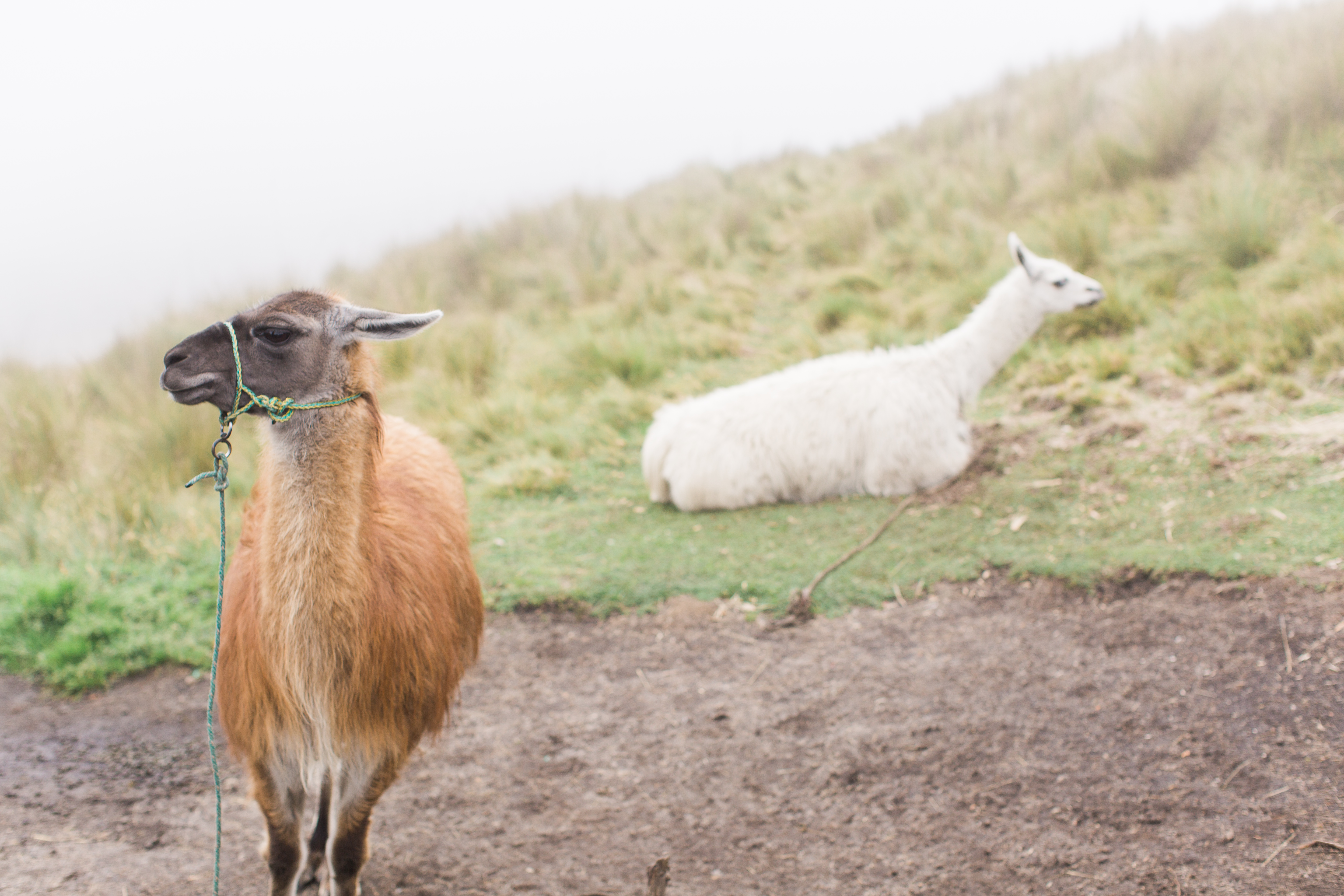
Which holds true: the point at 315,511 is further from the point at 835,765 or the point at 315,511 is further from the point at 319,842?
the point at 835,765

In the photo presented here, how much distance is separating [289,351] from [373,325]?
0.21 meters

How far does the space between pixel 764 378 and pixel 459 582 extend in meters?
3.37

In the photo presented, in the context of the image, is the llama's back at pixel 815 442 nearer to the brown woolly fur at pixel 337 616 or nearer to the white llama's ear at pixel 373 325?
the brown woolly fur at pixel 337 616

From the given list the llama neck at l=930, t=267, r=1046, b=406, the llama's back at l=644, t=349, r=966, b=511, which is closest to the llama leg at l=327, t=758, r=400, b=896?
the llama's back at l=644, t=349, r=966, b=511

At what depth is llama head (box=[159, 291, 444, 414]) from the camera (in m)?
2.23

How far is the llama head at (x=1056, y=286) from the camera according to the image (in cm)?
612

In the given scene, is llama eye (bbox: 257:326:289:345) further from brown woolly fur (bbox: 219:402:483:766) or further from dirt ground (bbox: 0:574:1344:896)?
dirt ground (bbox: 0:574:1344:896)

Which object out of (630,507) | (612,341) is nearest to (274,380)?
(630,507)

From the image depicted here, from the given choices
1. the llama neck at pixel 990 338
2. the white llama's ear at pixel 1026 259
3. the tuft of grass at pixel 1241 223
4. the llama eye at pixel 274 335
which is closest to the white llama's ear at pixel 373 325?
the llama eye at pixel 274 335

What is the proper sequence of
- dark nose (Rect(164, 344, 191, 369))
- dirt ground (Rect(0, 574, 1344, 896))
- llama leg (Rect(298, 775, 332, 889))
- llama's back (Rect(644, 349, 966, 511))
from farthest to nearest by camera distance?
llama's back (Rect(644, 349, 966, 511)), llama leg (Rect(298, 775, 332, 889)), dirt ground (Rect(0, 574, 1344, 896)), dark nose (Rect(164, 344, 191, 369))

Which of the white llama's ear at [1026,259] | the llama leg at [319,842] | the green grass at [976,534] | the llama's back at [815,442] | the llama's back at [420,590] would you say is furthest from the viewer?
the white llama's ear at [1026,259]

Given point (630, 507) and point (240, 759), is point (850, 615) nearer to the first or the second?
point (630, 507)

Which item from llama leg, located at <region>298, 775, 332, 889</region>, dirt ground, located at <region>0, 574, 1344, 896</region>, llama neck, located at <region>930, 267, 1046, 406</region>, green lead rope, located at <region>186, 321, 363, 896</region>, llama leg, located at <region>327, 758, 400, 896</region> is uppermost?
green lead rope, located at <region>186, 321, 363, 896</region>

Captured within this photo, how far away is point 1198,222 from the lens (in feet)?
25.1
